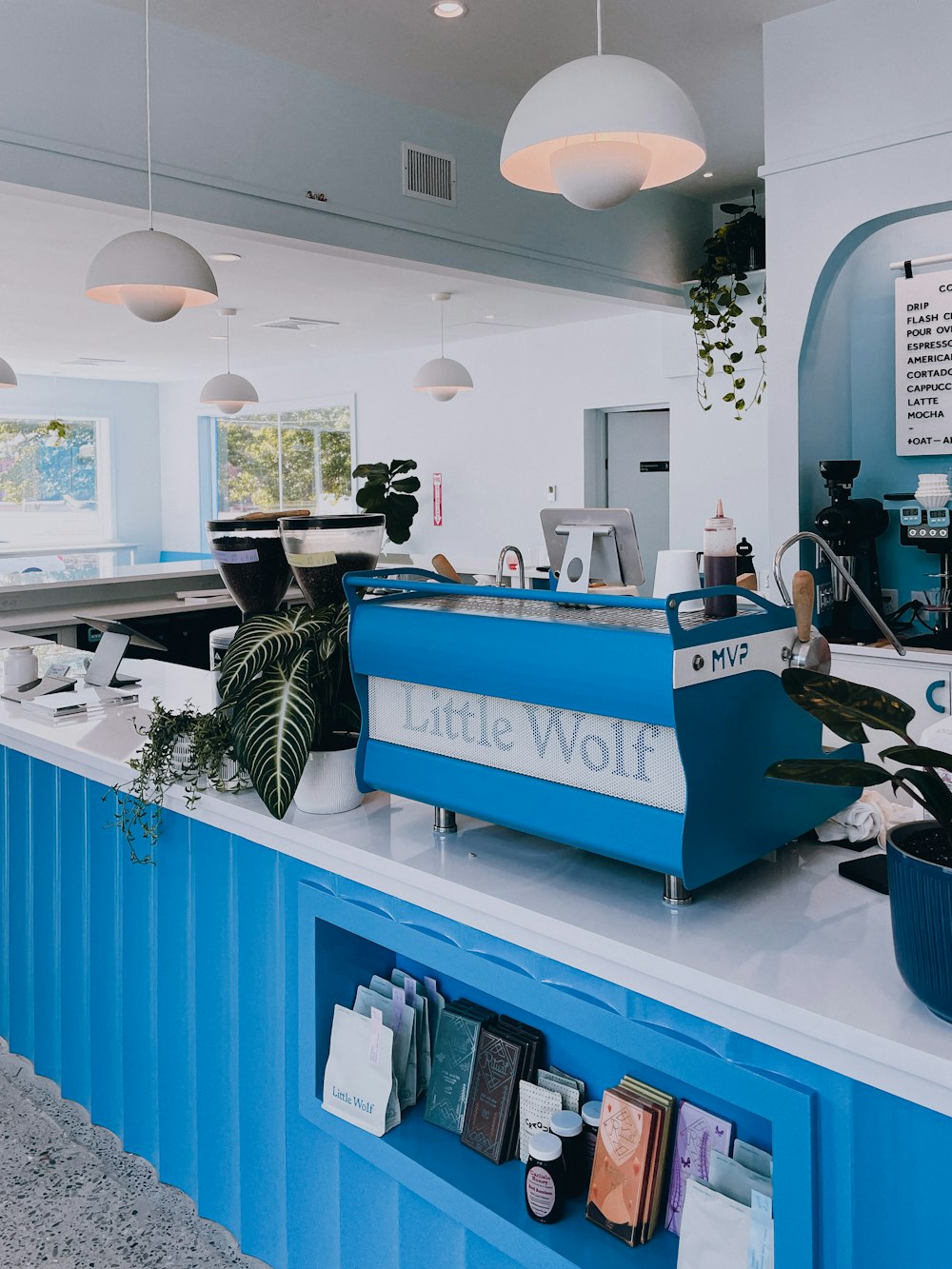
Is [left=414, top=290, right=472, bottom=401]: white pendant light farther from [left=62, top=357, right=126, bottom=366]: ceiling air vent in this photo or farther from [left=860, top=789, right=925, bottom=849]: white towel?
[left=860, top=789, right=925, bottom=849]: white towel

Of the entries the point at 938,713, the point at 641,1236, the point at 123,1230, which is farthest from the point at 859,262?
the point at 123,1230

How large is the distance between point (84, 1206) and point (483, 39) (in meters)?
3.91

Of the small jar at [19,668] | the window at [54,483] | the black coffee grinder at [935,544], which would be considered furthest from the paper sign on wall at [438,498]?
the small jar at [19,668]

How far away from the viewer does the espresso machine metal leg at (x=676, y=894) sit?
125cm

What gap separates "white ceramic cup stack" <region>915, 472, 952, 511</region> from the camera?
338cm

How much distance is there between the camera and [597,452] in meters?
8.26

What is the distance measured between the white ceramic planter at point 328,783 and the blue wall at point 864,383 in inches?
101

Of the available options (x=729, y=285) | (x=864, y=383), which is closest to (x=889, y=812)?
(x=864, y=383)

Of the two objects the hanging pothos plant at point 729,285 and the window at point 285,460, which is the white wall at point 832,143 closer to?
the hanging pothos plant at point 729,285

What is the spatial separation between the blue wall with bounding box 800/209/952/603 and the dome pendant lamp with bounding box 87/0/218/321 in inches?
83.0

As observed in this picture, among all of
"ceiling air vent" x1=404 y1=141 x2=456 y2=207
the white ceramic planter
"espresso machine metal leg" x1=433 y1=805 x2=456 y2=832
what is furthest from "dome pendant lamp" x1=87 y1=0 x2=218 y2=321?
"ceiling air vent" x1=404 y1=141 x2=456 y2=207

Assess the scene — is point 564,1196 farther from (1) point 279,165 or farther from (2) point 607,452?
(2) point 607,452

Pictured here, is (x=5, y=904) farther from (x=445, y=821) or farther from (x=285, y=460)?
(x=285, y=460)

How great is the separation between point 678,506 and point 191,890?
579 centimetres
